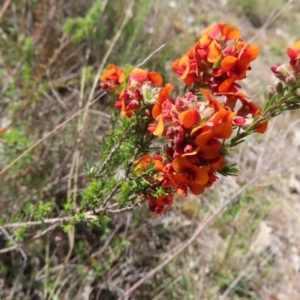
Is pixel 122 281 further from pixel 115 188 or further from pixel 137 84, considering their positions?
pixel 137 84

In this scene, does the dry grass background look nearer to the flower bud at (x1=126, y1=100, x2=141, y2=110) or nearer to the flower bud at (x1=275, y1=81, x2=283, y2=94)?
the flower bud at (x1=126, y1=100, x2=141, y2=110)

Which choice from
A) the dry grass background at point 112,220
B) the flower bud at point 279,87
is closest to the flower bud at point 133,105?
the flower bud at point 279,87

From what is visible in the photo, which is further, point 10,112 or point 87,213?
point 10,112

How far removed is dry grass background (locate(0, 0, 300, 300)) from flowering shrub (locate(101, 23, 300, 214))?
2.58 feet

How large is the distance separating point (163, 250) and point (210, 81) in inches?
64.0

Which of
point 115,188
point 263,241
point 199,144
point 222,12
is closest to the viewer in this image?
point 199,144

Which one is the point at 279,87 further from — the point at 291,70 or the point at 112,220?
the point at 112,220

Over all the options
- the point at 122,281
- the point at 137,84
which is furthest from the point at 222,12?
the point at 137,84

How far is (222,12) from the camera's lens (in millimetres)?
4984

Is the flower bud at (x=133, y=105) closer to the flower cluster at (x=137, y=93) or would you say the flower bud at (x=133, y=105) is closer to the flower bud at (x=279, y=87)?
the flower cluster at (x=137, y=93)

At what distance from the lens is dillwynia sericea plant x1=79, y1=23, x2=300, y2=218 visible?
104 cm

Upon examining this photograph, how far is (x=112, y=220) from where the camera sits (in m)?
2.48

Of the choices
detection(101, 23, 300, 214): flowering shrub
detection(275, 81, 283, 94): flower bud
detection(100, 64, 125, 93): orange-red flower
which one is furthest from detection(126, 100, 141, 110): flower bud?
detection(275, 81, 283, 94): flower bud

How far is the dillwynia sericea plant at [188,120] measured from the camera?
1039mm
